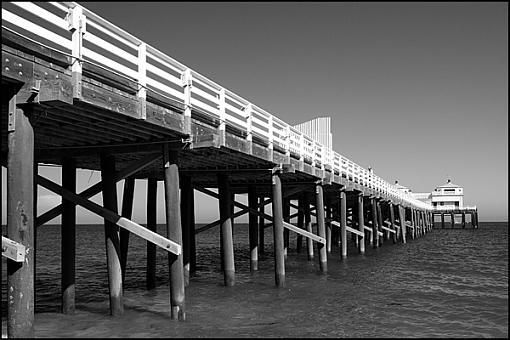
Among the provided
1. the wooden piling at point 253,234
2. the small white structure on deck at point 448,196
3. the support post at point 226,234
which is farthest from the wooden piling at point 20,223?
the small white structure on deck at point 448,196

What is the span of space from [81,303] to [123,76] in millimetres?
6339

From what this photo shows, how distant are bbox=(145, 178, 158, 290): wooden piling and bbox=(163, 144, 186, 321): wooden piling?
4510 mm

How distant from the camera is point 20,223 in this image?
5746 mm

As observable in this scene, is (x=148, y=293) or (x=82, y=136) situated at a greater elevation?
(x=82, y=136)

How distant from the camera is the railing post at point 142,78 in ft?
26.4

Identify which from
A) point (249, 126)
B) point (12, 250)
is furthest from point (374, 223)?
point (12, 250)

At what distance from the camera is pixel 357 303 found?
11930 mm

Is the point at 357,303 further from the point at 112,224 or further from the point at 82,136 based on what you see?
the point at 82,136

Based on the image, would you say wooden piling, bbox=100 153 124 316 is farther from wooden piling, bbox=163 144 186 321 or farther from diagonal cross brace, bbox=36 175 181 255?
wooden piling, bbox=163 144 186 321

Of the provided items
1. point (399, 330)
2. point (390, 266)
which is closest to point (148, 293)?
point (399, 330)

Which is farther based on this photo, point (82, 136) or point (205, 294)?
point (205, 294)

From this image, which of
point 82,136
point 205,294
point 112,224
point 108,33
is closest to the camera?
point 108,33

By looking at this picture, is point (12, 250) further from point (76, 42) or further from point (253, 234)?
point (253, 234)

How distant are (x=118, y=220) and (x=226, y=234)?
595 centimetres
